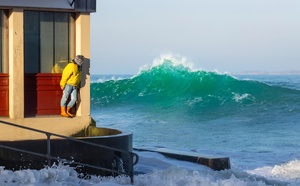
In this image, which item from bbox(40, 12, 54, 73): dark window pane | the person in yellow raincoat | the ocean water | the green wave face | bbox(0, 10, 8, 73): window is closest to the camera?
the ocean water

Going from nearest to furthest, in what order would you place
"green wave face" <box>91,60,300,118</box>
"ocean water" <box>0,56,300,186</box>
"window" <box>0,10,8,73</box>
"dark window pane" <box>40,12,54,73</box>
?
"ocean water" <box>0,56,300,186</box> < "window" <box>0,10,8,73</box> < "dark window pane" <box>40,12,54,73</box> < "green wave face" <box>91,60,300,118</box>

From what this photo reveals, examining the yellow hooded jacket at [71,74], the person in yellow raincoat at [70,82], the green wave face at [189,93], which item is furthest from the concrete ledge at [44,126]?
the green wave face at [189,93]

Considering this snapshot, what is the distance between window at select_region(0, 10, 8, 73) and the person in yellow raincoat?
51.9 inches

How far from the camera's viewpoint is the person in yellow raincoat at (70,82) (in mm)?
16797

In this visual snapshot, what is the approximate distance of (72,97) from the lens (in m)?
17.0

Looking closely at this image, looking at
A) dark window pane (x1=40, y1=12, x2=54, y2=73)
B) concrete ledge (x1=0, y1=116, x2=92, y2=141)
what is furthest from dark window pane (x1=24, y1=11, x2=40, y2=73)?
concrete ledge (x1=0, y1=116, x2=92, y2=141)

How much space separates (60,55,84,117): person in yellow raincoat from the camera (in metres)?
16.8

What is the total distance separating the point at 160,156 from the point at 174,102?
24192 mm

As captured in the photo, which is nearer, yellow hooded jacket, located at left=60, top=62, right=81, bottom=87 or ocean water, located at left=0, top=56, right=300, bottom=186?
ocean water, located at left=0, top=56, right=300, bottom=186

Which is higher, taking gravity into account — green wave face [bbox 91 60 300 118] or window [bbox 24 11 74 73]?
window [bbox 24 11 74 73]

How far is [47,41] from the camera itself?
675 inches

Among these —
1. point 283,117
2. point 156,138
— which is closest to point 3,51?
point 156,138

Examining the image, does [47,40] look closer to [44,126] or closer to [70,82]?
[70,82]

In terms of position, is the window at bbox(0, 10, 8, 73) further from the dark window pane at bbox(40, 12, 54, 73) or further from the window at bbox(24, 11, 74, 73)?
the dark window pane at bbox(40, 12, 54, 73)
